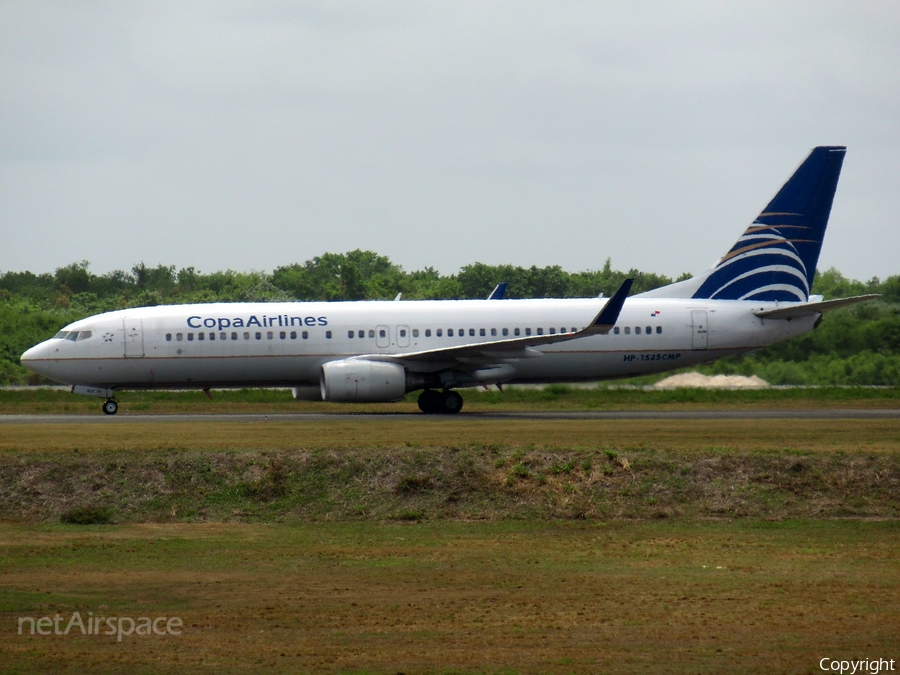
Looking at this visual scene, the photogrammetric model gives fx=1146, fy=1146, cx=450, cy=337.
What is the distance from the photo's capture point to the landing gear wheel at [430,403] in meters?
33.7

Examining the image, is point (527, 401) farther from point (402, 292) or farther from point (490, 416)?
point (402, 292)

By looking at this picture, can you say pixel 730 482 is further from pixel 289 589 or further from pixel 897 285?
pixel 897 285

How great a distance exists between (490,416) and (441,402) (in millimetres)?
2290

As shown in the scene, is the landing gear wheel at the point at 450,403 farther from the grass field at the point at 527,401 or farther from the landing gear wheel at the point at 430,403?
the grass field at the point at 527,401

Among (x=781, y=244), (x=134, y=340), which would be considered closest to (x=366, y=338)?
(x=134, y=340)

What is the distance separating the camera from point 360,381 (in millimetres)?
31766

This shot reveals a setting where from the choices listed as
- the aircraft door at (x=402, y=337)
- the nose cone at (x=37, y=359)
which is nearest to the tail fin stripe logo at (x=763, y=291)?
the aircraft door at (x=402, y=337)

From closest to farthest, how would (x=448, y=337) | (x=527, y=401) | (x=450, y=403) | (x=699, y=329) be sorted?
(x=450, y=403)
(x=448, y=337)
(x=699, y=329)
(x=527, y=401)

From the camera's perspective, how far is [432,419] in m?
30.6

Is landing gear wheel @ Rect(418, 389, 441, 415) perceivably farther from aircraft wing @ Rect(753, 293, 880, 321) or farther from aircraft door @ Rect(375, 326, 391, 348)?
aircraft wing @ Rect(753, 293, 880, 321)

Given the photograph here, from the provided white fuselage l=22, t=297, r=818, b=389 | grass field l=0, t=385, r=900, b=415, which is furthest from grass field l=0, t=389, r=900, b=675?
grass field l=0, t=385, r=900, b=415

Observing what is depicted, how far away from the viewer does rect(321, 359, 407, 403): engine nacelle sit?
104 feet

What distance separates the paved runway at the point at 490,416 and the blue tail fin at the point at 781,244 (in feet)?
15.2

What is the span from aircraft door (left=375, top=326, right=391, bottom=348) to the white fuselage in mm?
30
